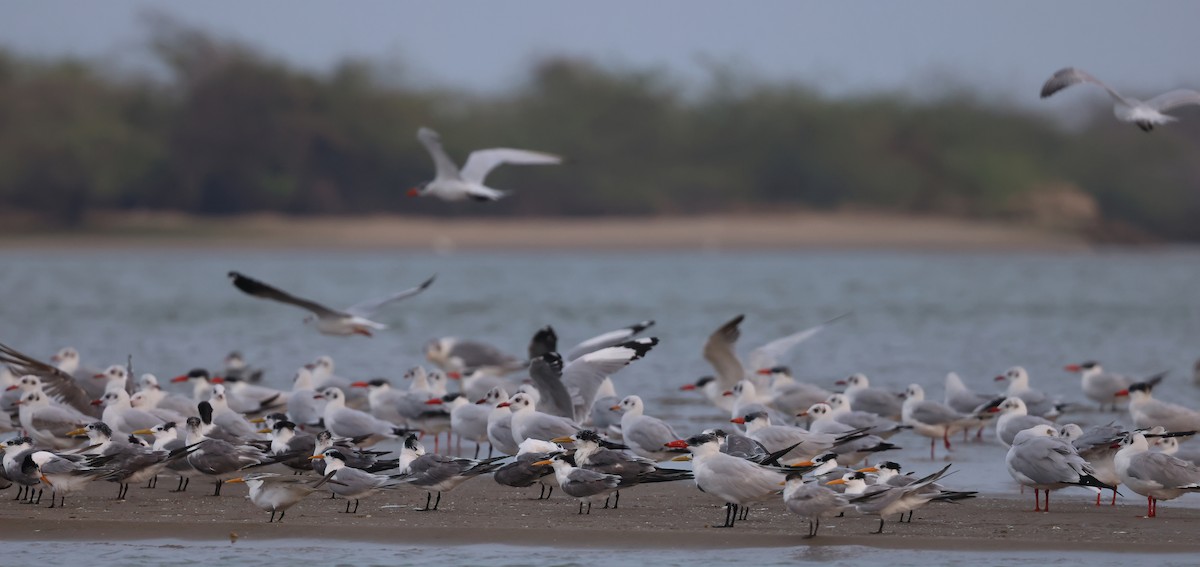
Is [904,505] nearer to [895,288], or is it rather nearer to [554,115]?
[895,288]

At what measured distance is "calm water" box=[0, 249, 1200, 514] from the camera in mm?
21828

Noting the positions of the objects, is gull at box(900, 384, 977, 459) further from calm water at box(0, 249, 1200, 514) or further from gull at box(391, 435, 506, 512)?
gull at box(391, 435, 506, 512)

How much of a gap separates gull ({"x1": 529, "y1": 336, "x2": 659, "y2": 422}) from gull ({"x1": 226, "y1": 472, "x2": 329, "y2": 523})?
308 centimetres

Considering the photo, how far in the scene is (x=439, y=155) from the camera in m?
17.3

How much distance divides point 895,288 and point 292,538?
33764 mm

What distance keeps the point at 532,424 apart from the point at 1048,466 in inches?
144

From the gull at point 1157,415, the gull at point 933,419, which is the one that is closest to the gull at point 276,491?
the gull at point 933,419

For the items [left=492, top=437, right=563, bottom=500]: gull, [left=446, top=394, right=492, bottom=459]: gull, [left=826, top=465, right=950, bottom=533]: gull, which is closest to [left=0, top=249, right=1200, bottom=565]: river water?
[left=826, top=465, right=950, bottom=533]: gull

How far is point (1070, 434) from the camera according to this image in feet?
39.9

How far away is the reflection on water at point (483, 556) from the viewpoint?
9.57 m

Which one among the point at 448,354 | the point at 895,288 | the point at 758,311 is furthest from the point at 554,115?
the point at 448,354

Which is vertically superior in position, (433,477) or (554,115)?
(554,115)

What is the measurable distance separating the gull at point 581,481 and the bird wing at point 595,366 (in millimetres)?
2844

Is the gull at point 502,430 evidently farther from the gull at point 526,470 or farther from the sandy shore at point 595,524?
the sandy shore at point 595,524
